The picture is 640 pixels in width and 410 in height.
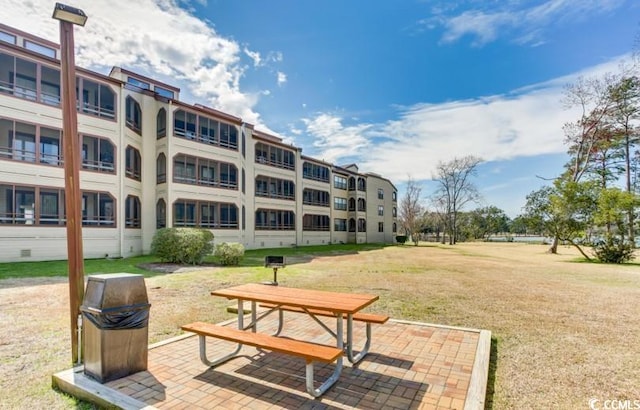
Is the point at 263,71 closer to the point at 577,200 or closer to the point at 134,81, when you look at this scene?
the point at 134,81

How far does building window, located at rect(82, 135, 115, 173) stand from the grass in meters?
6.63

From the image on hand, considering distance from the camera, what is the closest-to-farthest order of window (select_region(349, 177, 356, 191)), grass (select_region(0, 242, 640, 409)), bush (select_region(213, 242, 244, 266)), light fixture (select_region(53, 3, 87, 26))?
grass (select_region(0, 242, 640, 409))
light fixture (select_region(53, 3, 87, 26))
bush (select_region(213, 242, 244, 266))
window (select_region(349, 177, 356, 191))

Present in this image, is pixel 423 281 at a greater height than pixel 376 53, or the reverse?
pixel 376 53

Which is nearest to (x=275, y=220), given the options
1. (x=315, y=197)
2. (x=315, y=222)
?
(x=315, y=222)

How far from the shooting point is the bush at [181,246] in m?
15.4

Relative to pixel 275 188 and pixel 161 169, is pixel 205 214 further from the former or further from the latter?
pixel 275 188

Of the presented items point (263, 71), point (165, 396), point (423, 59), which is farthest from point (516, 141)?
point (165, 396)

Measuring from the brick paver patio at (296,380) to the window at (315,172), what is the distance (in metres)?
29.5

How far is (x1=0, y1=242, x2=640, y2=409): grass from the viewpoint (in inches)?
145

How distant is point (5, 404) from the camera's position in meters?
3.23

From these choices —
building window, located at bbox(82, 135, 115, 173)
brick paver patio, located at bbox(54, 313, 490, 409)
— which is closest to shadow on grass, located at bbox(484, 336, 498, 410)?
brick paver patio, located at bbox(54, 313, 490, 409)

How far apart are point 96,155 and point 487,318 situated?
66.7 ft

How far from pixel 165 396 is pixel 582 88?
3562 centimetres

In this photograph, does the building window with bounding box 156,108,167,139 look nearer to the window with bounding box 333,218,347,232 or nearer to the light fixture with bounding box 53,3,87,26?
the light fixture with bounding box 53,3,87,26
